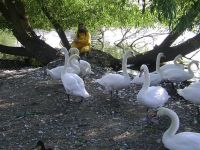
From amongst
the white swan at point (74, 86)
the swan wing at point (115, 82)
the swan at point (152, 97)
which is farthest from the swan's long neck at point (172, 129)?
the swan wing at point (115, 82)

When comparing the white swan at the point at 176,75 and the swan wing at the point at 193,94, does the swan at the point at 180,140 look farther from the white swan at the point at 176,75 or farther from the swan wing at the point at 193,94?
the white swan at the point at 176,75

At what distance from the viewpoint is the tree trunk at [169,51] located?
1804cm

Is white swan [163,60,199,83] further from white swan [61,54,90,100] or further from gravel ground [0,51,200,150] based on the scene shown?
white swan [61,54,90,100]

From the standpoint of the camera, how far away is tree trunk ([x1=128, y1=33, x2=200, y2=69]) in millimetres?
18036

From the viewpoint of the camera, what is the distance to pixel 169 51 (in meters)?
19.5

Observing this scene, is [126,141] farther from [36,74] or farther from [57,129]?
[36,74]

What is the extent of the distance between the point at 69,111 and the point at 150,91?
1910 mm

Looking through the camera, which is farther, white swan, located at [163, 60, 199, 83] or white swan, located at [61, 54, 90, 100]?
white swan, located at [163, 60, 199, 83]

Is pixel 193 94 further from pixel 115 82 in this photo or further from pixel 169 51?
pixel 169 51

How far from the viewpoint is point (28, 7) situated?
72.1ft

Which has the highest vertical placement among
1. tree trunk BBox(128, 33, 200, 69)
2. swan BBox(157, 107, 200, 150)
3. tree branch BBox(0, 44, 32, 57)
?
tree branch BBox(0, 44, 32, 57)

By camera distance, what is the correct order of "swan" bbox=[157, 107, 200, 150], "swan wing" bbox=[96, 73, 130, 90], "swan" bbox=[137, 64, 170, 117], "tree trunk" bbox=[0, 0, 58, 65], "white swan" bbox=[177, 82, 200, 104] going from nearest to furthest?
"swan" bbox=[157, 107, 200, 150], "swan" bbox=[137, 64, 170, 117], "white swan" bbox=[177, 82, 200, 104], "swan wing" bbox=[96, 73, 130, 90], "tree trunk" bbox=[0, 0, 58, 65]

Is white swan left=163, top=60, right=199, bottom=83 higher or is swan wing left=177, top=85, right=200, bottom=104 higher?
white swan left=163, top=60, right=199, bottom=83

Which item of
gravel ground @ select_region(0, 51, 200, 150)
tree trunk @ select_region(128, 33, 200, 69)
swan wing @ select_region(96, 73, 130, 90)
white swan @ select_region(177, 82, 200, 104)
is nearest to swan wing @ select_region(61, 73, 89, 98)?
gravel ground @ select_region(0, 51, 200, 150)
